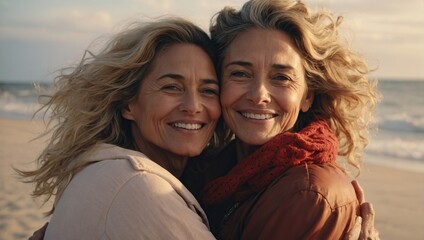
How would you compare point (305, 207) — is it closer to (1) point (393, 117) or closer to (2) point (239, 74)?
(2) point (239, 74)

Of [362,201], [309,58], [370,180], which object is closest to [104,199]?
[362,201]

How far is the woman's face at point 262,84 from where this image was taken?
12.1 feet

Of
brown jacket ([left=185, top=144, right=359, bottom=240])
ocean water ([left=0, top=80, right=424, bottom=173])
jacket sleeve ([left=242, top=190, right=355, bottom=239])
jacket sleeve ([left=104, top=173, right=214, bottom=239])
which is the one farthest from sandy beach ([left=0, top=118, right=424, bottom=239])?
jacket sleeve ([left=242, top=190, right=355, bottom=239])

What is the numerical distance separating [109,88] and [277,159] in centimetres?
115

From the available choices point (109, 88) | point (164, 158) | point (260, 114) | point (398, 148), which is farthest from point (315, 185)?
point (398, 148)

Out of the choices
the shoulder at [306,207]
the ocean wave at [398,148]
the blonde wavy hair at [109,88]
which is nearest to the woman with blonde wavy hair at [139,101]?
the blonde wavy hair at [109,88]

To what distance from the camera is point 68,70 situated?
414 centimetres

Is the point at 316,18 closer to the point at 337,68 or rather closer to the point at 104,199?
the point at 337,68

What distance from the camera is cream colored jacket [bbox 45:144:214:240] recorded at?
2.94 m

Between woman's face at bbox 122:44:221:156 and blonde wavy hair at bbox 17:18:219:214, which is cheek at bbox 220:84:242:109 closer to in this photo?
woman's face at bbox 122:44:221:156

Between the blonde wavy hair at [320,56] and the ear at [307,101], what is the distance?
4 cm

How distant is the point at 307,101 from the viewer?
13.0 ft

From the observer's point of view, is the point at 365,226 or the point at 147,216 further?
the point at 365,226

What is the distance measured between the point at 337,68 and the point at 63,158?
1775 millimetres
